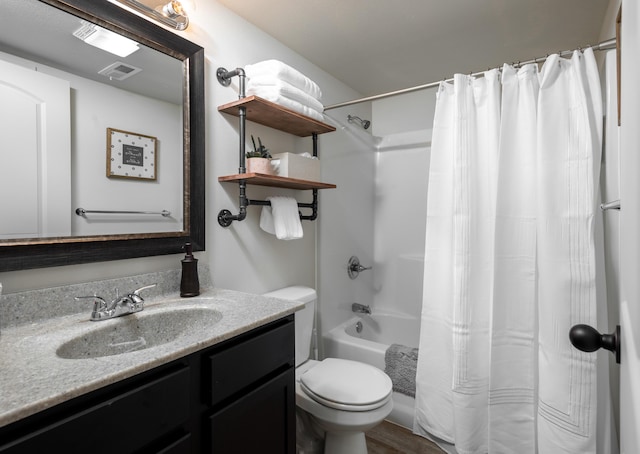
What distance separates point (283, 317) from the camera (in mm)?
1172

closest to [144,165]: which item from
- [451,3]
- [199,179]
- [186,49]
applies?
[199,179]

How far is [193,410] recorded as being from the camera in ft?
2.86

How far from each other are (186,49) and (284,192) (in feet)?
2.88

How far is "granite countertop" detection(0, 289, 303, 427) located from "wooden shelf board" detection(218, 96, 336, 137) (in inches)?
35.7

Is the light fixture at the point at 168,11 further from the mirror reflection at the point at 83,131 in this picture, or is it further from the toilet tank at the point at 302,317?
the toilet tank at the point at 302,317

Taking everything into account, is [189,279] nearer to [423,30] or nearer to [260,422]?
[260,422]

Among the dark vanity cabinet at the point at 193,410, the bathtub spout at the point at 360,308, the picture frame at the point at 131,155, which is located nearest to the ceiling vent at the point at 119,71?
the picture frame at the point at 131,155

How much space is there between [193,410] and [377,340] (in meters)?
2.17

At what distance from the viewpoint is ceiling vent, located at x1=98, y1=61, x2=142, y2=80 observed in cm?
123

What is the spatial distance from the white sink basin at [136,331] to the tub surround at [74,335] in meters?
0.02

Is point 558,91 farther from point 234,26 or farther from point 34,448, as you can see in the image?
point 34,448

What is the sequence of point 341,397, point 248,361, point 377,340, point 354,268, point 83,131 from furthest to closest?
point 377,340
point 354,268
point 341,397
point 83,131
point 248,361

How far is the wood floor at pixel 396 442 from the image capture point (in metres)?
1.77

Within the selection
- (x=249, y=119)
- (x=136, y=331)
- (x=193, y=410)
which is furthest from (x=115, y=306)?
(x=249, y=119)
